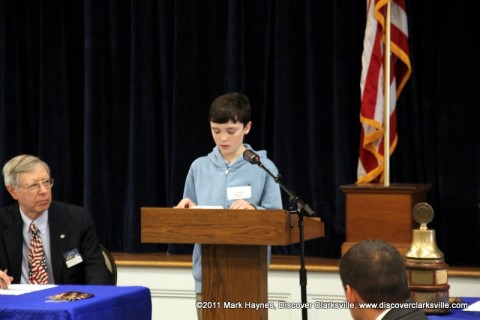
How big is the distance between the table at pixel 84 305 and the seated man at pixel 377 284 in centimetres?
130

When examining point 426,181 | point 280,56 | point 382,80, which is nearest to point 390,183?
point 426,181

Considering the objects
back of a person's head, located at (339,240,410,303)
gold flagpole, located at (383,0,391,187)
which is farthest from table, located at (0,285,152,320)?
gold flagpole, located at (383,0,391,187)

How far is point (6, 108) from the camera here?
22.2ft

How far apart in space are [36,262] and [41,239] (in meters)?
0.12

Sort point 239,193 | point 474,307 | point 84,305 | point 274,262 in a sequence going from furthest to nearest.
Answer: point 274,262, point 239,193, point 84,305, point 474,307

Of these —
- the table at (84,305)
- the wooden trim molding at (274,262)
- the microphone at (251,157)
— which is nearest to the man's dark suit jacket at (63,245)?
the table at (84,305)

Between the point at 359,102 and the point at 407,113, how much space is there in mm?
345

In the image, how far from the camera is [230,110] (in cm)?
412

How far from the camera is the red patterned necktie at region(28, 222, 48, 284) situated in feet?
14.1

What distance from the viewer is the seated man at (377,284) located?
95.5 inches

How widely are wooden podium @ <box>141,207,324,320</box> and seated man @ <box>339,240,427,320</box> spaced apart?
1114 millimetres

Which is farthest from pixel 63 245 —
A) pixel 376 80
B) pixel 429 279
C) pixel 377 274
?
pixel 376 80

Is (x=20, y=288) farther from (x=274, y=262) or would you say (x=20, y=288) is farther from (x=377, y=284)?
(x=274, y=262)

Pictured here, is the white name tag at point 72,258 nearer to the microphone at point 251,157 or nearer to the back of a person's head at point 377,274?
the microphone at point 251,157
